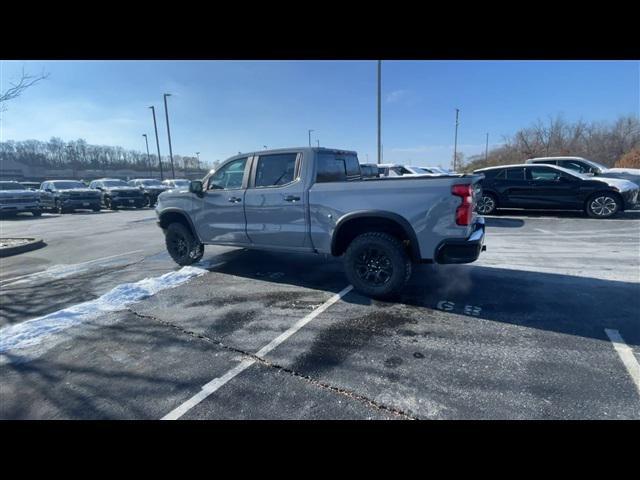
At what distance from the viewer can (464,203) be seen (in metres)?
3.57

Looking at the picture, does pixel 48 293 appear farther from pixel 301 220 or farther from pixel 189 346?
pixel 301 220

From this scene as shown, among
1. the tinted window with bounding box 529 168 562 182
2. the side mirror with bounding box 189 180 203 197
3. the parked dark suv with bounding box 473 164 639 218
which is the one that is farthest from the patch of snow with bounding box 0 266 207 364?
the tinted window with bounding box 529 168 562 182

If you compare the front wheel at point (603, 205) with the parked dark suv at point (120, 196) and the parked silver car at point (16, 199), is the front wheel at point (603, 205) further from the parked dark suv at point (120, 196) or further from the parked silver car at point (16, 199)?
the parked silver car at point (16, 199)

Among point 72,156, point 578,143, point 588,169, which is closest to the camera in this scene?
point 588,169

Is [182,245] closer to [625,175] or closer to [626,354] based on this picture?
[626,354]

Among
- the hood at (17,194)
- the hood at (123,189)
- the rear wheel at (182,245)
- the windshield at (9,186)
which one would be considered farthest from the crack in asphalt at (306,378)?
the windshield at (9,186)

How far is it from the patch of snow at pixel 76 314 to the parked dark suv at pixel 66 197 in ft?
55.0

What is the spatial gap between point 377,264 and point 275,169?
6.83 feet

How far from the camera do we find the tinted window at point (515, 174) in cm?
→ 1051

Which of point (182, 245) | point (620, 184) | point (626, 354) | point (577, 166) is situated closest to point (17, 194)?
point (182, 245)

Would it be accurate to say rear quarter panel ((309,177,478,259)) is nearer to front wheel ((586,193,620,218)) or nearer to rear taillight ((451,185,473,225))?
rear taillight ((451,185,473,225))
